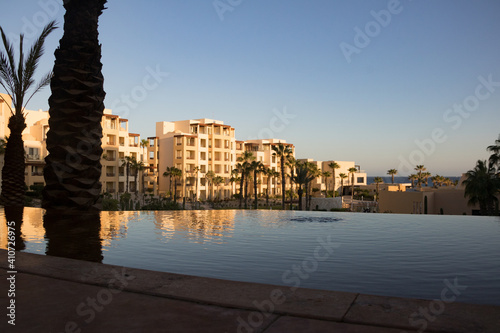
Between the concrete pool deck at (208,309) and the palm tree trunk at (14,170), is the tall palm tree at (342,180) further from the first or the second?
the concrete pool deck at (208,309)

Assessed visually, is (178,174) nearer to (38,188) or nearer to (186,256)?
(38,188)

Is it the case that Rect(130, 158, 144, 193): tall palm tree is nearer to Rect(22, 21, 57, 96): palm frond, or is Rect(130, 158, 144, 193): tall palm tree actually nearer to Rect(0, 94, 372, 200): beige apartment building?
Rect(0, 94, 372, 200): beige apartment building

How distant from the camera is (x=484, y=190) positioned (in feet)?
123

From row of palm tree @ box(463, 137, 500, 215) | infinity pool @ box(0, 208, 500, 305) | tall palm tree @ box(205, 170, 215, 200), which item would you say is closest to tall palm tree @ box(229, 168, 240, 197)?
tall palm tree @ box(205, 170, 215, 200)

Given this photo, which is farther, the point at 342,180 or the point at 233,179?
the point at 342,180

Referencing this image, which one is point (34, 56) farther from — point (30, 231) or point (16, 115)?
point (30, 231)

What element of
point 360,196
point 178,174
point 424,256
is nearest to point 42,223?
point 424,256

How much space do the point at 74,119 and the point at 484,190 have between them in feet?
118

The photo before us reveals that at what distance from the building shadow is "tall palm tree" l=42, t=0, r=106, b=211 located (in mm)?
966

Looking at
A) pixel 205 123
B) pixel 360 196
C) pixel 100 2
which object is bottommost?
pixel 360 196

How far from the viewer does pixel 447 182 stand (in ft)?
353

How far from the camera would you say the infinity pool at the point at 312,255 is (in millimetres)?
5840

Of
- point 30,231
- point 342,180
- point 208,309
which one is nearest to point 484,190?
point 30,231

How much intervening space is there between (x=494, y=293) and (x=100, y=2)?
15.7 meters
